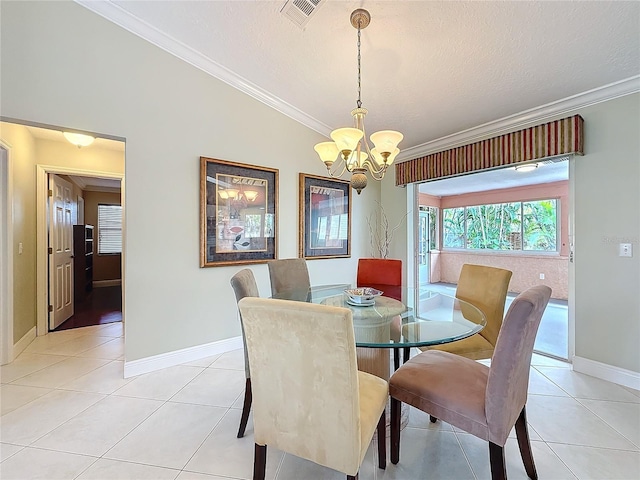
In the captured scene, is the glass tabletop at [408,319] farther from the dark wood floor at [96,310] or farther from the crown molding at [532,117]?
the dark wood floor at [96,310]

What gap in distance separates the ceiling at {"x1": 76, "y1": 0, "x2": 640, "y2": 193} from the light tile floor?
2.44 m

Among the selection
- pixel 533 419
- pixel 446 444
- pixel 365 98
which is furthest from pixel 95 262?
pixel 533 419

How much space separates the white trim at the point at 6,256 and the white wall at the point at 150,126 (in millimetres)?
Result: 959

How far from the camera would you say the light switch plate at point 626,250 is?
2.24 meters

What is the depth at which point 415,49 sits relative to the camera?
211 cm

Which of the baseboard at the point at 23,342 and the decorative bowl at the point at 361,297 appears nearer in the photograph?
the decorative bowl at the point at 361,297

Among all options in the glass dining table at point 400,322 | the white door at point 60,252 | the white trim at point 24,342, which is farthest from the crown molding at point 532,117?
the white trim at point 24,342

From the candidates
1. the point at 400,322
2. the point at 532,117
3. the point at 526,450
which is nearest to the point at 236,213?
the point at 400,322

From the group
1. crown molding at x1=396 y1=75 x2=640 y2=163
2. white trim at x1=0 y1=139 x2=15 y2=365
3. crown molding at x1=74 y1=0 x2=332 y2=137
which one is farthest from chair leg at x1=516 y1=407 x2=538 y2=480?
white trim at x1=0 y1=139 x2=15 y2=365

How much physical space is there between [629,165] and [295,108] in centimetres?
302

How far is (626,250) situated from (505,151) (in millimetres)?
1262

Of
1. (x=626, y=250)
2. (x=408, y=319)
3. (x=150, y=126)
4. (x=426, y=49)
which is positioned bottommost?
(x=408, y=319)

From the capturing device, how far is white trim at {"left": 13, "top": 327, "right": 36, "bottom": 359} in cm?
271

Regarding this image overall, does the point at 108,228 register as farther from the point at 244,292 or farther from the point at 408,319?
the point at 408,319
